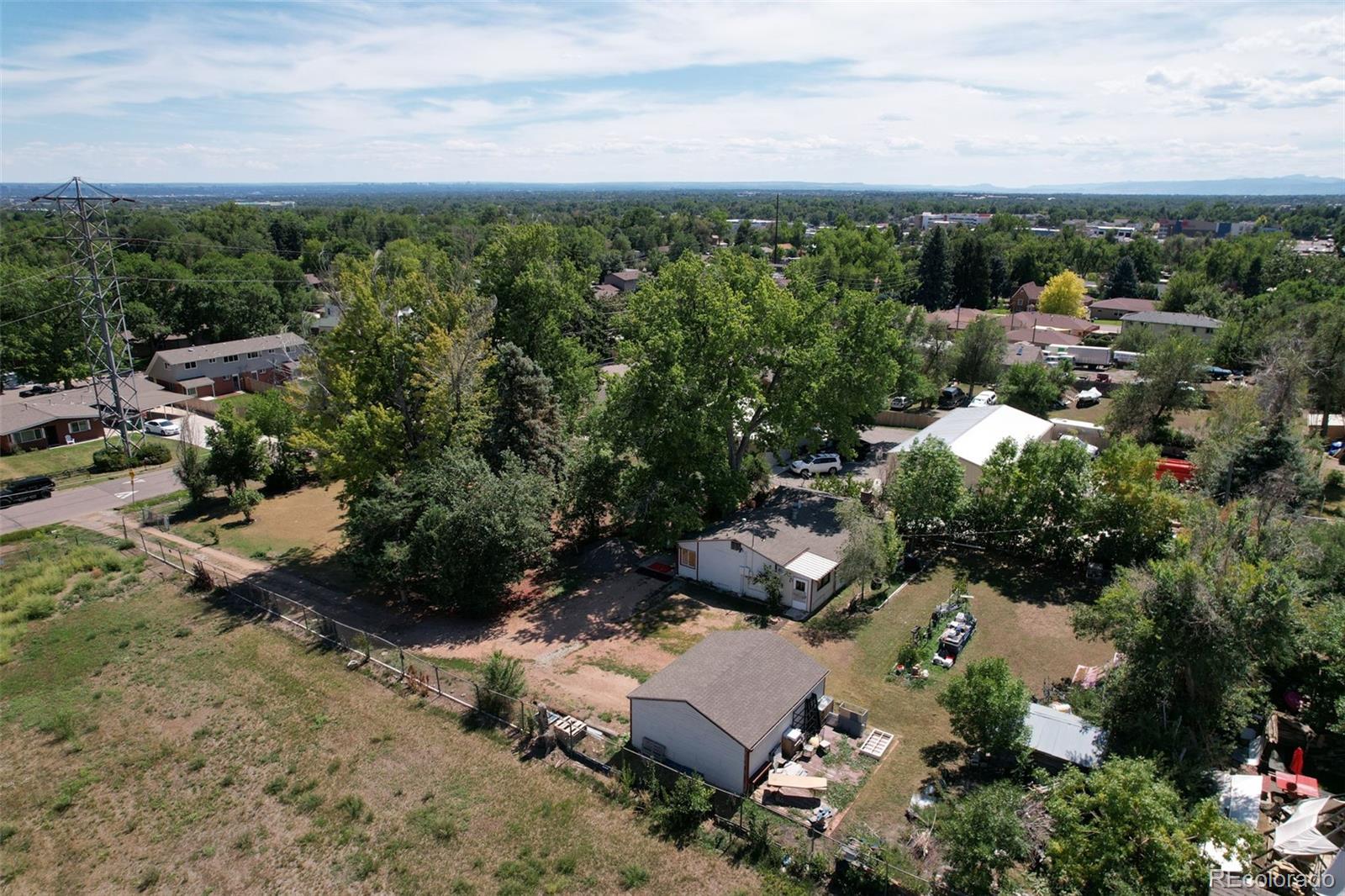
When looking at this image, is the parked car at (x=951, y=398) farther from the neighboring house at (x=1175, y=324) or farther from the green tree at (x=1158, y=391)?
the neighboring house at (x=1175, y=324)

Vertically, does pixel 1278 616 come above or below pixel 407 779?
above

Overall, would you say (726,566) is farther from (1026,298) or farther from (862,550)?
(1026,298)

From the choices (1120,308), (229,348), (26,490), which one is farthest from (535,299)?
(1120,308)

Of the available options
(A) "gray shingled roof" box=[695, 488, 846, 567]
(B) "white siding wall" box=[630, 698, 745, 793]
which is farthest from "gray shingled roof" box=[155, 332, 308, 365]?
(B) "white siding wall" box=[630, 698, 745, 793]

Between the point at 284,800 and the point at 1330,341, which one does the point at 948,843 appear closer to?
the point at 284,800

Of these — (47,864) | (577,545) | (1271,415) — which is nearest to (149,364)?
(577,545)
